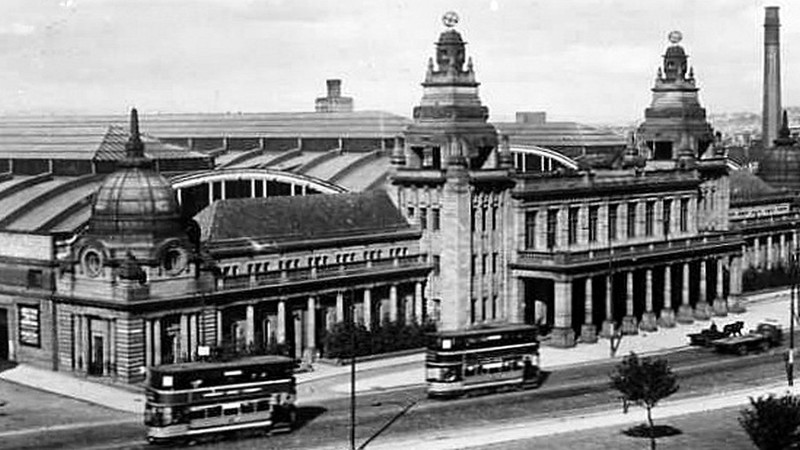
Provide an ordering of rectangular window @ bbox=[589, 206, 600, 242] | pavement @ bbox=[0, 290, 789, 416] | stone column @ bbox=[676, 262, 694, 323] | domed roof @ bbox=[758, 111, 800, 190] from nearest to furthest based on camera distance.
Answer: pavement @ bbox=[0, 290, 789, 416], rectangular window @ bbox=[589, 206, 600, 242], stone column @ bbox=[676, 262, 694, 323], domed roof @ bbox=[758, 111, 800, 190]

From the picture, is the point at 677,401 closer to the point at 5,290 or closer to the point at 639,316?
the point at 639,316

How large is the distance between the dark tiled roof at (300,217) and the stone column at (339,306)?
463cm

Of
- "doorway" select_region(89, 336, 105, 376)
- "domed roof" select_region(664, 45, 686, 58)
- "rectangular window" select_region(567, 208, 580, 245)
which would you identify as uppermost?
"domed roof" select_region(664, 45, 686, 58)

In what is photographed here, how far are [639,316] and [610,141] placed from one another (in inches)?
3100

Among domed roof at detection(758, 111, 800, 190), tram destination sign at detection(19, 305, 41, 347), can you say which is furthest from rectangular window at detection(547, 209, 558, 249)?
domed roof at detection(758, 111, 800, 190)

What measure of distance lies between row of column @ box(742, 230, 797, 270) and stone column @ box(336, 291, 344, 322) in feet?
185

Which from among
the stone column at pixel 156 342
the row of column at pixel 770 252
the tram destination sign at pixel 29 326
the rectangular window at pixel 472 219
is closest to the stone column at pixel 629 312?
the rectangular window at pixel 472 219

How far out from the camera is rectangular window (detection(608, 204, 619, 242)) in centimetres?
12281

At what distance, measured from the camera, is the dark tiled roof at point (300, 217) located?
336 feet

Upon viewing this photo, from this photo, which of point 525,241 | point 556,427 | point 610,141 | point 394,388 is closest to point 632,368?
point 556,427

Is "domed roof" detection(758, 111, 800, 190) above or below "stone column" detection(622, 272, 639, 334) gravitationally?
above

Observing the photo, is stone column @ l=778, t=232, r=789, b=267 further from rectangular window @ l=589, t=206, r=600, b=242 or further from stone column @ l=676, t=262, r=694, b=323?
rectangular window @ l=589, t=206, r=600, b=242

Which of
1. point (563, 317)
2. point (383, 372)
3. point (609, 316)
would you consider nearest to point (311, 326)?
point (383, 372)

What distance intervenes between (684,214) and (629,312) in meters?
18.0
